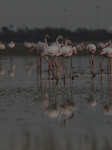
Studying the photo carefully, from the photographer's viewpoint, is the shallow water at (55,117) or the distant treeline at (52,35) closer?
the shallow water at (55,117)

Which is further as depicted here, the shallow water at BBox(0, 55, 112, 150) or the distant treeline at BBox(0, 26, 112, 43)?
the distant treeline at BBox(0, 26, 112, 43)

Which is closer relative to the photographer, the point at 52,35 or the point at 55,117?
the point at 55,117

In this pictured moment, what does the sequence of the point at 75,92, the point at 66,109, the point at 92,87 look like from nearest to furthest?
the point at 66,109 → the point at 75,92 → the point at 92,87

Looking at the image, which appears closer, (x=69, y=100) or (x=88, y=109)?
(x=88, y=109)

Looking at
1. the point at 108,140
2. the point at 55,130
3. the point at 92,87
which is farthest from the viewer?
the point at 92,87

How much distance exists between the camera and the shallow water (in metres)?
5.41

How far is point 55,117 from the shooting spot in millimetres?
7051

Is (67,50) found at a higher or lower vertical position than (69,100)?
higher

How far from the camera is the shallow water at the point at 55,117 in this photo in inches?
213

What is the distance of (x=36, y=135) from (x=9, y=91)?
4924 mm

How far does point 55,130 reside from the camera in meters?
6.11

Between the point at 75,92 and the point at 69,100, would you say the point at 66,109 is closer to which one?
the point at 69,100

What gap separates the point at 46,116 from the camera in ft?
23.5

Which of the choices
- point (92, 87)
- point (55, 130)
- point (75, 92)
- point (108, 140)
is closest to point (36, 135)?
point (55, 130)
